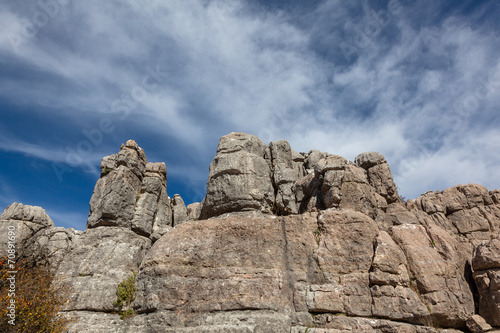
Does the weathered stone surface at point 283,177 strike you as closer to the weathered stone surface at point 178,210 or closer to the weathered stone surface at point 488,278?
the weathered stone surface at point 178,210

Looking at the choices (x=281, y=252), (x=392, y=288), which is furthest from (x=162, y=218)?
(x=392, y=288)

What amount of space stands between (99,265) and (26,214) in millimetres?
10814

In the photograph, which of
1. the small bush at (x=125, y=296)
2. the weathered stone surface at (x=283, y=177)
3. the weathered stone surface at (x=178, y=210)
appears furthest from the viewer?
the weathered stone surface at (x=178, y=210)

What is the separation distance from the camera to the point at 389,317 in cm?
1567

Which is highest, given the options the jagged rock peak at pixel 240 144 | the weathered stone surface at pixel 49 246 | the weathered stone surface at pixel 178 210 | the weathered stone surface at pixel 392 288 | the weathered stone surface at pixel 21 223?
the jagged rock peak at pixel 240 144

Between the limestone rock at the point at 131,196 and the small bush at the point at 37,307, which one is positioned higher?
the limestone rock at the point at 131,196

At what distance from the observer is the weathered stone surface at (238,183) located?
22344mm

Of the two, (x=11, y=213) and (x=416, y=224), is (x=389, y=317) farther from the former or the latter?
(x=11, y=213)

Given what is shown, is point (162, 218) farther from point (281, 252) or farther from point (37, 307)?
point (281, 252)

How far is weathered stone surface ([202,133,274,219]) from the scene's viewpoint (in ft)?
73.3

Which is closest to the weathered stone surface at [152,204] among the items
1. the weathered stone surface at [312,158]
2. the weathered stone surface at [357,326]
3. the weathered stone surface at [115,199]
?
the weathered stone surface at [115,199]

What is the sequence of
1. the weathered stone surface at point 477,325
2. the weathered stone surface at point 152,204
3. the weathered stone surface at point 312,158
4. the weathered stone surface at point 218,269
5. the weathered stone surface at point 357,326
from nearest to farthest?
1. the weathered stone surface at point 357,326
2. the weathered stone surface at point 477,325
3. the weathered stone surface at point 218,269
4. the weathered stone surface at point 152,204
5. the weathered stone surface at point 312,158

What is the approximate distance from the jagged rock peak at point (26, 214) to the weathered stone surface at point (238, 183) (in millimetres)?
14690

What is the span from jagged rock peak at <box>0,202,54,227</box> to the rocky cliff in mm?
173
